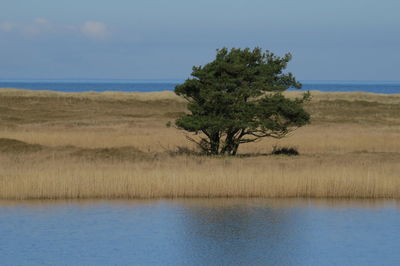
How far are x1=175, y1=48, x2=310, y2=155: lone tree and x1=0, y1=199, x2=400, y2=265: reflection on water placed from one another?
554cm

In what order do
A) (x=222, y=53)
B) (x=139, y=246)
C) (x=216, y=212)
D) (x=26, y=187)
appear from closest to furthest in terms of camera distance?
(x=139, y=246), (x=216, y=212), (x=26, y=187), (x=222, y=53)

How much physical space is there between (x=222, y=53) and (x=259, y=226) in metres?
10.7

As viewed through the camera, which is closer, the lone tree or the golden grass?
the golden grass

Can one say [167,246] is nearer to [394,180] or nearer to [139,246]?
[139,246]

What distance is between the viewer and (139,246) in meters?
14.9

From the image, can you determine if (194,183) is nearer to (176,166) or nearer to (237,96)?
(176,166)

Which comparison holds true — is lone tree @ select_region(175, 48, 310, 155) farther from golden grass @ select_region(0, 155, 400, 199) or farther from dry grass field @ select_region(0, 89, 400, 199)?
golden grass @ select_region(0, 155, 400, 199)

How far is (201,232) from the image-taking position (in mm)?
16531

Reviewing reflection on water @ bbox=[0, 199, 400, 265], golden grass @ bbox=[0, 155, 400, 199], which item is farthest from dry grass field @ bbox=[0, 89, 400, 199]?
reflection on water @ bbox=[0, 199, 400, 265]

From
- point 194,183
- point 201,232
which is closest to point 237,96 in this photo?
point 194,183

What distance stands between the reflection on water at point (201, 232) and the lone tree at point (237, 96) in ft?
18.2

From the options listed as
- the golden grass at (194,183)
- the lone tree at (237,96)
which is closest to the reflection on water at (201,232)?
the golden grass at (194,183)

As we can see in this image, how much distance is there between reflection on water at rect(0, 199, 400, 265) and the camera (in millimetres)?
13969

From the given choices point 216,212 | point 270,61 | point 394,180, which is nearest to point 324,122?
point 270,61
